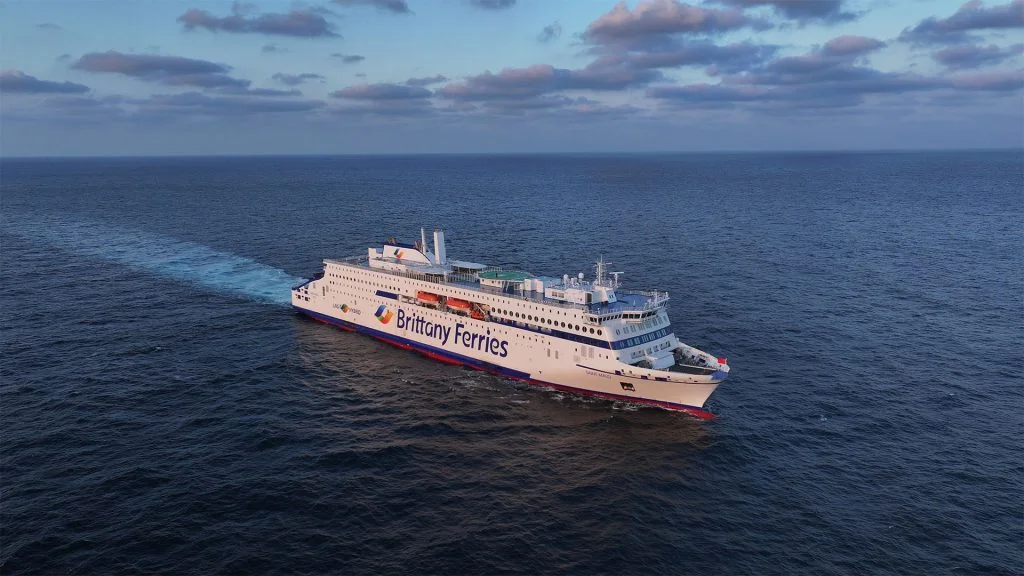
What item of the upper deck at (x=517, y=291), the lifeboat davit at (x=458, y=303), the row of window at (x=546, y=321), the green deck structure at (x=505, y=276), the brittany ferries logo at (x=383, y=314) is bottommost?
the brittany ferries logo at (x=383, y=314)

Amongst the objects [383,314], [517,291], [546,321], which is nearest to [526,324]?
[546,321]

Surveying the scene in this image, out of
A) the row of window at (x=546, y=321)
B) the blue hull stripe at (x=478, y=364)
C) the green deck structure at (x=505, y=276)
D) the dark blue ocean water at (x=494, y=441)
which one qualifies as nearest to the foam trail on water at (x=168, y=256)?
the dark blue ocean water at (x=494, y=441)

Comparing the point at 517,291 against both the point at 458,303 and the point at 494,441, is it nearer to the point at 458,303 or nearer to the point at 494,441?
the point at 458,303

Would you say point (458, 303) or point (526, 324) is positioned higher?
point (458, 303)

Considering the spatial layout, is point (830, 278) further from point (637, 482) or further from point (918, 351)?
point (637, 482)

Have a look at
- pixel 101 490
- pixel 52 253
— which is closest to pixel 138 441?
pixel 101 490

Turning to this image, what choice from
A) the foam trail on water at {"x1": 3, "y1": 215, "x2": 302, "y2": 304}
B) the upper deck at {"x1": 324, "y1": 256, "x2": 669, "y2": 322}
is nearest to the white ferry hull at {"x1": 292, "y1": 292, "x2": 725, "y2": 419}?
the upper deck at {"x1": 324, "y1": 256, "x2": 669, "y2": 322}

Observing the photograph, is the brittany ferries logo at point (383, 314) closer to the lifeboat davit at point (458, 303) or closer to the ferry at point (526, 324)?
the ferry at point (526, 324)
